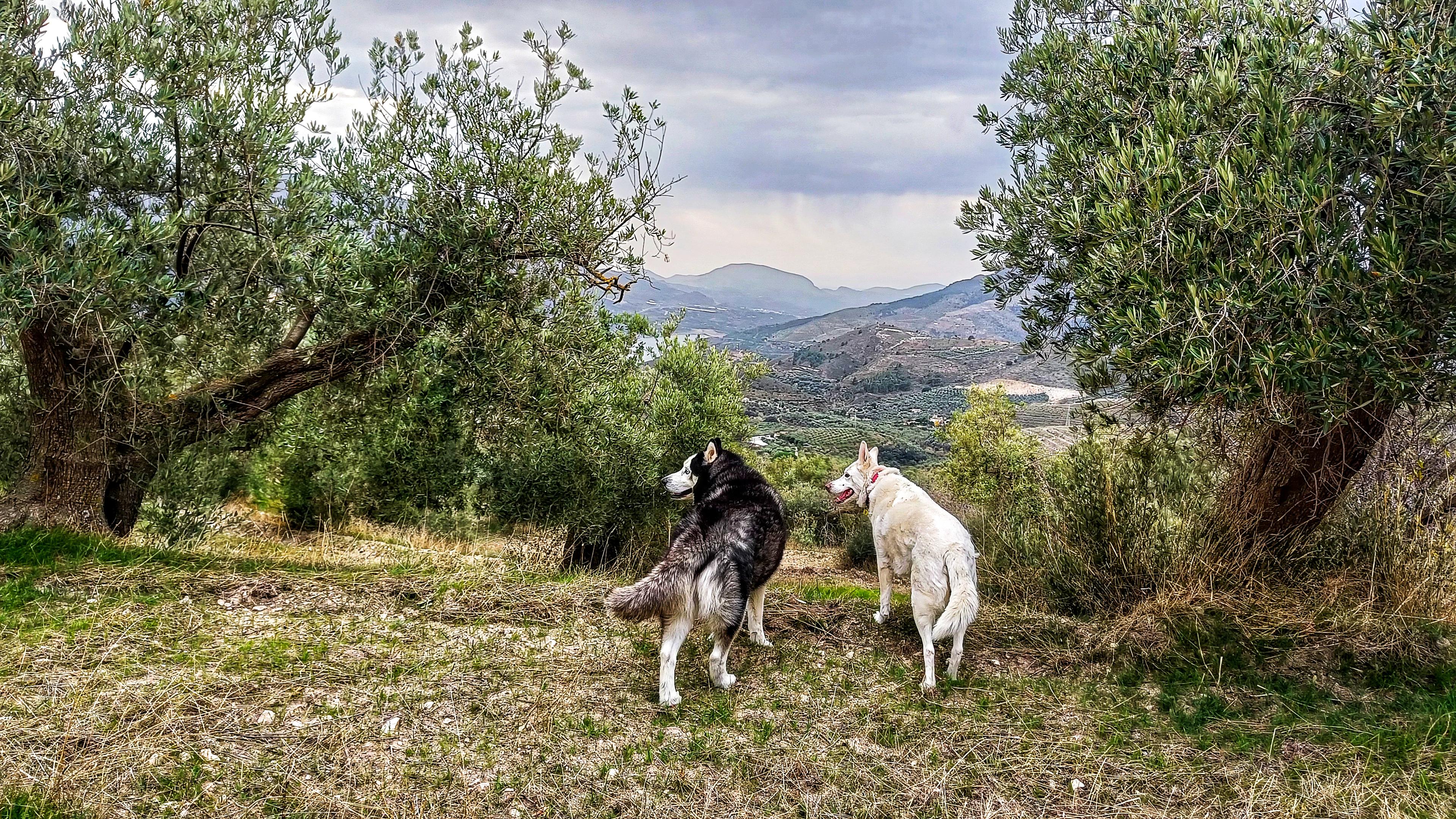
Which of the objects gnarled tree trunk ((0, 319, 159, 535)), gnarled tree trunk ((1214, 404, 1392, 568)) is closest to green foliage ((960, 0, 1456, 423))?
gnarled tree trunk ((1214, 404, 1392, 568))

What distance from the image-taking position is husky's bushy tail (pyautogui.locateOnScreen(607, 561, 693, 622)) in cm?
537

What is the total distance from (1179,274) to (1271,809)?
12.1 ft

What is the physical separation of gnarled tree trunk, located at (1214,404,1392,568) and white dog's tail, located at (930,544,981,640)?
10.4 feet

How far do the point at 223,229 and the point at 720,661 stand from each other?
7228 millimetres

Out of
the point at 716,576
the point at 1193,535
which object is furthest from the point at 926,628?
the point at 1193,535

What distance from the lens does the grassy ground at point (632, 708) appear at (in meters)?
4.45

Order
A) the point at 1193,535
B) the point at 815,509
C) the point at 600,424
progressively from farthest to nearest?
the point at 815,509 → the point at 600,424 → the point at 1193,535

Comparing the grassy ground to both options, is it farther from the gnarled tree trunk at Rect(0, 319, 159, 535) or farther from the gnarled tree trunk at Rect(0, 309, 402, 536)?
the gnarled tree trunk at Rect(0, 309, 402, 536)

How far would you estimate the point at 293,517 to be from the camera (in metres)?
16.2

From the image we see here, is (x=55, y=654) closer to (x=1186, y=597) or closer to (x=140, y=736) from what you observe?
(x=140, y=736)

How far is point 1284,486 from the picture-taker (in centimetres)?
723

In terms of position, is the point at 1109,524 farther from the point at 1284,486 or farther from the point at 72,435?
the point at 72,435

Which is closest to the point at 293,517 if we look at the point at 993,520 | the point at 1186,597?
the point at 993,520

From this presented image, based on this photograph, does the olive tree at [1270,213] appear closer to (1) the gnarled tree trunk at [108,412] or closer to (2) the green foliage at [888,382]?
(1) the gnarled tree trunk at [108,412]
